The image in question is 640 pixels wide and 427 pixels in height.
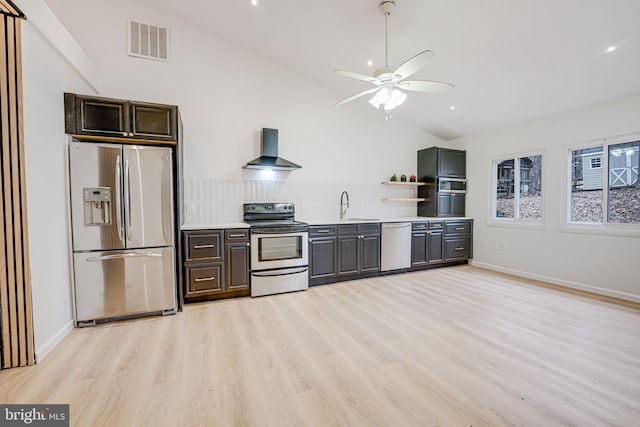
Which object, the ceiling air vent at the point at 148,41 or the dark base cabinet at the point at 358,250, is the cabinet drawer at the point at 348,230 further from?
the ceiling air vent at the point at 148,41

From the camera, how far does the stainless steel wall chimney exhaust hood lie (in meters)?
3.99

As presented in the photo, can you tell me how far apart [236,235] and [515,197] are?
4696 mm

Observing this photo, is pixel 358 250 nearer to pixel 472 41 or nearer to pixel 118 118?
pixel 472 41

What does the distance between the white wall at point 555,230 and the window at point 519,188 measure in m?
0.17

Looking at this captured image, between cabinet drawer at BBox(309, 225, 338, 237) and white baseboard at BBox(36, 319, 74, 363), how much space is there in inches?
108

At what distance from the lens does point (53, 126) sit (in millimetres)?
2482

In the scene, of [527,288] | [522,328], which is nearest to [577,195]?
[527,288]

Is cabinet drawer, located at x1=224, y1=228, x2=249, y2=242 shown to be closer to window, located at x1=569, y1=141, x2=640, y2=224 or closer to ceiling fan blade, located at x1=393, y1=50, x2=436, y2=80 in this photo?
ceiling fan blade, located at x1=393, y1=50, x2=436, y2=80

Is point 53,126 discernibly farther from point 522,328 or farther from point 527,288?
point 527,288

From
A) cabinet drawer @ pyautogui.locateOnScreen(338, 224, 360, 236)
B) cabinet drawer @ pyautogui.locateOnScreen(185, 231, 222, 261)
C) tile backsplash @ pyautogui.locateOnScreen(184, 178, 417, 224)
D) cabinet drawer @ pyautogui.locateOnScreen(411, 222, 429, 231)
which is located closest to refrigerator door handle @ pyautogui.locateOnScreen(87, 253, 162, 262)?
cabinet drawer @ pyautogui.locateOnScreen(185, 231, 222, 261)

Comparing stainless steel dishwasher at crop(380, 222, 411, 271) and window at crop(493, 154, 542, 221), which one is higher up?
window at crop(493, 154, 542, 221)

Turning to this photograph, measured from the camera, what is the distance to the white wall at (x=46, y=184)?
2.17m

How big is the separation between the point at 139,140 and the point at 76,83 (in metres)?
0.86

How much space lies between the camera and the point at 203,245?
3.38 meters
